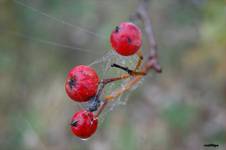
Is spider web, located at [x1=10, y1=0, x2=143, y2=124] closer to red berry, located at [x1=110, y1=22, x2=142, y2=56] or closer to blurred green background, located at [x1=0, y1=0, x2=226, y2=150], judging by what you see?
blurred green background, located at [x1=0, y1=0, x2=226, y2=150]

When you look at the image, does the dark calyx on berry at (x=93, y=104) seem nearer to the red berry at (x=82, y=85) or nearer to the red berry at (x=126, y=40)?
the red berry at (x=82, y=85)

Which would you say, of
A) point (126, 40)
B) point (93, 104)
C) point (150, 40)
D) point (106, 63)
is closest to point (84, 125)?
point (93, 104)

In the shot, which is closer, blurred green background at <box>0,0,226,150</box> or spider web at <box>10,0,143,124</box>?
spider web at <box>10,0,143,124</box>

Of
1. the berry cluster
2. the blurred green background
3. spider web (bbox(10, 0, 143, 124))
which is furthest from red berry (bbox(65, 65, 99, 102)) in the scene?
the blurred green background

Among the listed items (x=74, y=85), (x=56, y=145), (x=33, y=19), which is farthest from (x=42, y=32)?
(x=74, y=85)

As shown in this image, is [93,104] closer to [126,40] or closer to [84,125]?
[84,125]

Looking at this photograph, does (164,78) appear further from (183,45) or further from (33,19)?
(33,19)

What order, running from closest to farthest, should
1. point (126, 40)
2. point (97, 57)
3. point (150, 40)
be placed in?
point (126, 40)
point (150, 40)
point (97, 57)

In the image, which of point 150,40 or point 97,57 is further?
point 97,57
